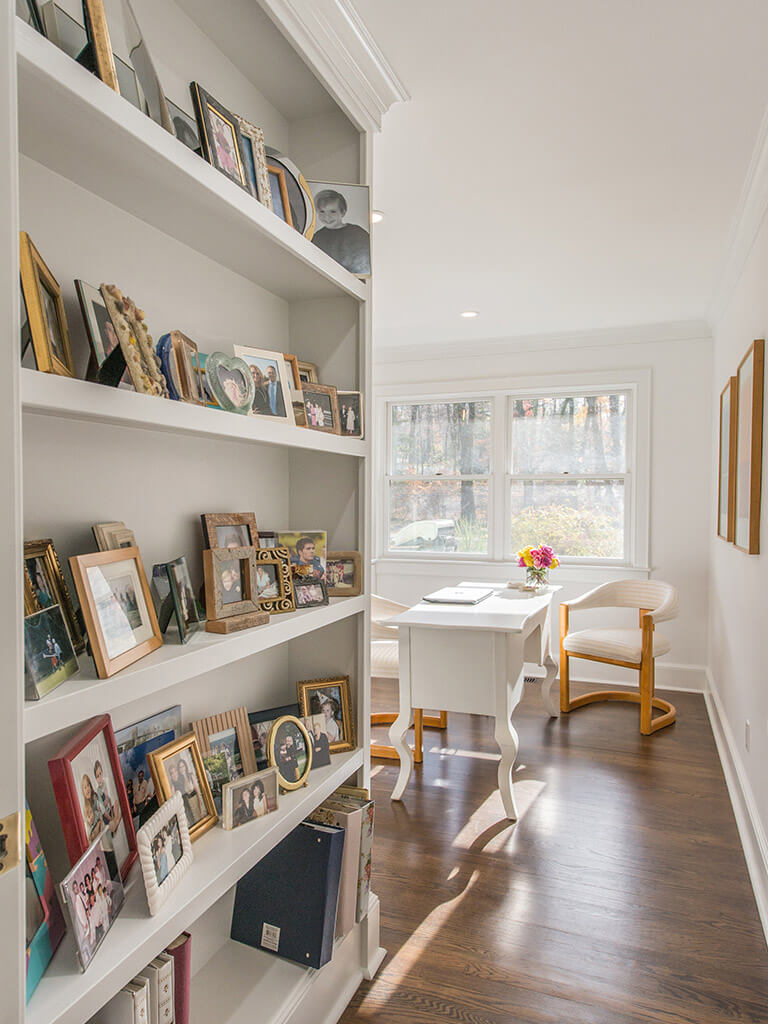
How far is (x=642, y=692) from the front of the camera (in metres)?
3.97

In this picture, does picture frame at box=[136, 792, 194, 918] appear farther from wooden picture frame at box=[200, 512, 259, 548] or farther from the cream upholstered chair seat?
the cream upholstered chair seat

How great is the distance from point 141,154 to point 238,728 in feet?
4.05

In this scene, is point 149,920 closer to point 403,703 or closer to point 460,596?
point 403,703

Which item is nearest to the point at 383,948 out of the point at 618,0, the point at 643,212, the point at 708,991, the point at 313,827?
the point at 313,827

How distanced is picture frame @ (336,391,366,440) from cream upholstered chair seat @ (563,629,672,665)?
280 cm

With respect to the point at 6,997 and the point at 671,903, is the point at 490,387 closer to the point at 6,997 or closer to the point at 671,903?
the point at 671,903

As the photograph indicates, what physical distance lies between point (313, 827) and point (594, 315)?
156 inches

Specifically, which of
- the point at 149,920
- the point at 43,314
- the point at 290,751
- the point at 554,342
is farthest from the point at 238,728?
the point at 554,342

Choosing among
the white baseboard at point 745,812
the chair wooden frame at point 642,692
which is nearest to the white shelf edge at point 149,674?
the white baseboard at point 745,812

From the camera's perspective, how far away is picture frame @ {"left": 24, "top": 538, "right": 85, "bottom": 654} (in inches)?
40.7

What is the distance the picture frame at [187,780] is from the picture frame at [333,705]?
16.9 inches

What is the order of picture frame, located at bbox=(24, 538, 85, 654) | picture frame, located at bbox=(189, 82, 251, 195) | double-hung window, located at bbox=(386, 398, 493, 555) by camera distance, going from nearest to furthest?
1. picture frame, located at bbox=(24, 538, 85, 654)
2. picture frame, located at bbox=(189, 82, 251, 195)
3. double-hung window, located at bbox=(386, 398, 493, 555)

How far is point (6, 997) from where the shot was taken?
823 millimetres

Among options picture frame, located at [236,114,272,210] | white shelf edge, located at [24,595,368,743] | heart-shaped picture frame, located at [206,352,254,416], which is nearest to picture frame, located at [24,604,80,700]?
white shelf edge, located at [24,595,368,743]
